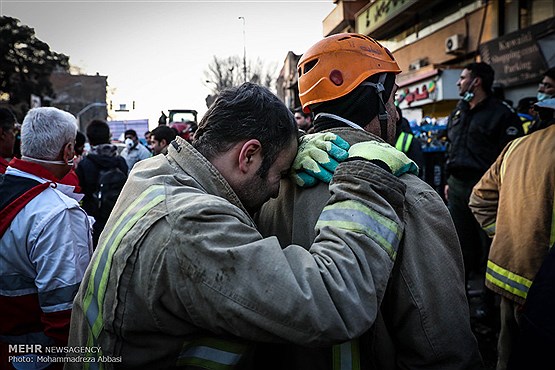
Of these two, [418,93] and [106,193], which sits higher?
[418,93]

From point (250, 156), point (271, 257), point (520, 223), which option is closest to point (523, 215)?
point (520, 223)

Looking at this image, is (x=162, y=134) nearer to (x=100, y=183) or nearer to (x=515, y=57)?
(x=100, y=183)

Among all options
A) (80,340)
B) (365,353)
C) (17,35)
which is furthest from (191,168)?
(17,35)

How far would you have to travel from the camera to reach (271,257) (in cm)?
129

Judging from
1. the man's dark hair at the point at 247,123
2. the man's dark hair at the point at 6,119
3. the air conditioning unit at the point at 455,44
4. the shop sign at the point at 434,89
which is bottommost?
the man's dark hair at the point at 247,123

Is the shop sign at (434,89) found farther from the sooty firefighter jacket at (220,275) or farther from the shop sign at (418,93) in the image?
the sooty firefighter jacket at (220,275)

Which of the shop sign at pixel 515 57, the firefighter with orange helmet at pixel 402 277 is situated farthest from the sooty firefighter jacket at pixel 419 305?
the shop sign at pixel 515 57

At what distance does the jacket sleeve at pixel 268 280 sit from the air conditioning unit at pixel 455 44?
558 inches

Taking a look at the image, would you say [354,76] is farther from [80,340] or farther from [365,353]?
[80,340]

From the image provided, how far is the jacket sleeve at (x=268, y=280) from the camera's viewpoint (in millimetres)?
1253

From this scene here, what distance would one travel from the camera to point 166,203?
1388 millimetres

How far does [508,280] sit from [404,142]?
8.58ft

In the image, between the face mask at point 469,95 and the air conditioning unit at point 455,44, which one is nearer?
the face mask at point 469,95

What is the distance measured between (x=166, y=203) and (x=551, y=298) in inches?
46.4
